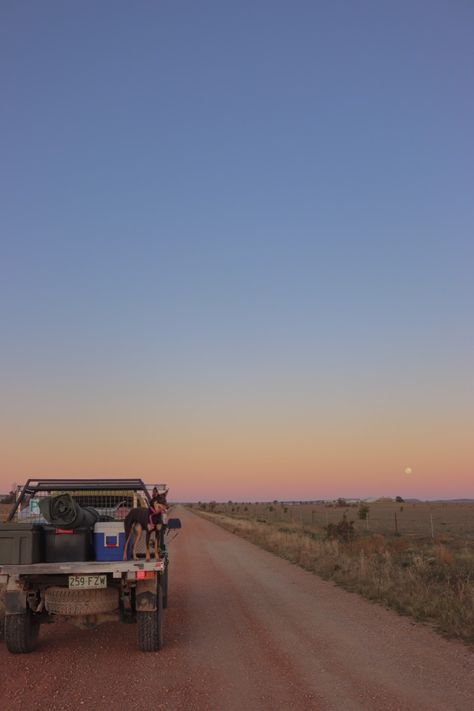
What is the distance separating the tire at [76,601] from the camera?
7.56 metres

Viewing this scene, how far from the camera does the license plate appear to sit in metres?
7.46

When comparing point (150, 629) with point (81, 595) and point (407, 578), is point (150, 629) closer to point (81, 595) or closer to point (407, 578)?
point (81, 595)

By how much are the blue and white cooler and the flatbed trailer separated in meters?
0.09

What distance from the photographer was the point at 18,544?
745 centimetres

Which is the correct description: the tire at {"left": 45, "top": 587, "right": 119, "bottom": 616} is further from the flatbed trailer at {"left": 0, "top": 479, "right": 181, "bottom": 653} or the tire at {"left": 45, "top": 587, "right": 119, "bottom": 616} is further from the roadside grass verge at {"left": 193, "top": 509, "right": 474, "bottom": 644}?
the roadside grass verge at {"left": 193, "top": 509, "right": 474, "bottom": 644}

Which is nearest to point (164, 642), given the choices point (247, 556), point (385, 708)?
point (385, 708)

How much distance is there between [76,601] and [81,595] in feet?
0.29

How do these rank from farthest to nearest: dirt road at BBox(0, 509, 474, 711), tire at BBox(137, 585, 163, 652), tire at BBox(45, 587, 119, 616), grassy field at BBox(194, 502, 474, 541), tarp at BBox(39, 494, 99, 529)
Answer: grassy field at BBox(194, 502, 474, 541) < tire at BBox(137, 585, 163, 652) < tire at BBox(45, 587, 119, 616) < tarp at BBox(39, 494, 99, 529) < dirt road at BBox(0, 509, 474, 711)

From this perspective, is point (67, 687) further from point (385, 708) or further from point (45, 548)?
point (385, 708)

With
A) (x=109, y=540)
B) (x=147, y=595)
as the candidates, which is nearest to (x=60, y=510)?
(x=109, y=540)

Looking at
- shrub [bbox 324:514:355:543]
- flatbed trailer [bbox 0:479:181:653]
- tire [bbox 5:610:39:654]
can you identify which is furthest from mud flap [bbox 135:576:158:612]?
shrub [bbox 324:514:355:543]

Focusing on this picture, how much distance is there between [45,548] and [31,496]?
6.60 ft

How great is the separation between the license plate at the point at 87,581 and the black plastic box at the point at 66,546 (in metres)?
0.26

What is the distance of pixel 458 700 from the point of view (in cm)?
609
